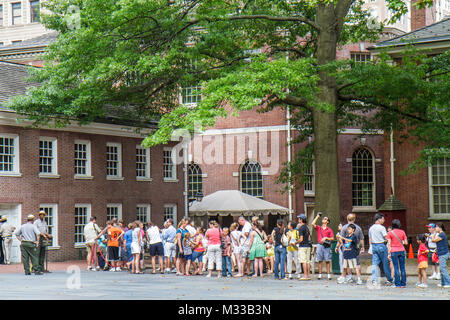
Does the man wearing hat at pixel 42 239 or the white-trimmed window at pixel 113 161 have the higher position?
the white-trimmed window at pixel 113 161

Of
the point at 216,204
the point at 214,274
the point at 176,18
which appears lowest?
the point at 214,274

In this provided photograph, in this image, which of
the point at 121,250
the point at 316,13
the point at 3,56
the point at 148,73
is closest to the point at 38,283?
the point at 121,250

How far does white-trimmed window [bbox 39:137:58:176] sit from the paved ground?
29.4 ft

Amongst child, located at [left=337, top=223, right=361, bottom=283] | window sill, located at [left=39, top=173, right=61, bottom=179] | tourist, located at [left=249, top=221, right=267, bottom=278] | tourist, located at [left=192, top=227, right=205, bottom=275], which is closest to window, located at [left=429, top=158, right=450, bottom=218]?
tourist, located at [left=249, top=221, right=267, bottom=278]

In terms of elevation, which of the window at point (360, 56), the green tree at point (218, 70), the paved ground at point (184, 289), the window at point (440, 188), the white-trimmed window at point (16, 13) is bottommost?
the paved ground at point (184, 289)

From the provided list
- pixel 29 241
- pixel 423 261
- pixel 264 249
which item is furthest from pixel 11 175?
pixel 423 261

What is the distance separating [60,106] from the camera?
28.3 meters

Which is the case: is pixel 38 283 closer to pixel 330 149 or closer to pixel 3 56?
pixel 330 149

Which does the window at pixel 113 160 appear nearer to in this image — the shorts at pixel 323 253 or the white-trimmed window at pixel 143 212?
the white-trimmed window at pixel 143 212

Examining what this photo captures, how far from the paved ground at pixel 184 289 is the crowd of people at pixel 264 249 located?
61 centimetres

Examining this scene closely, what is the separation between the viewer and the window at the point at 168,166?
3866cm

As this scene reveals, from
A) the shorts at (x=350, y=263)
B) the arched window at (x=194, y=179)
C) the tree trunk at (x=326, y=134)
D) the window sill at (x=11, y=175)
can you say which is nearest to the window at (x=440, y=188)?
the tree trunk at (x=326, y=134)

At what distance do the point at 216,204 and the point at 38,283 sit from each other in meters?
15.0

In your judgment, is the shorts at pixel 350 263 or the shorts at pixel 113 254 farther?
the shorts at pixel 113 254
